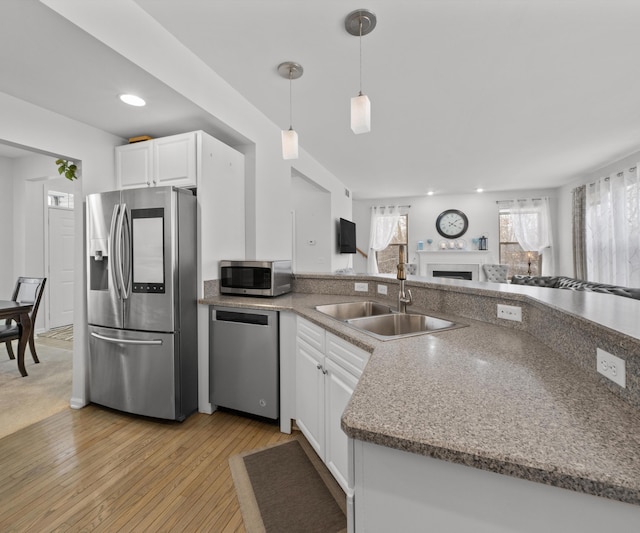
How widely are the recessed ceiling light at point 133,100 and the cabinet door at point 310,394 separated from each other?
1967 mm

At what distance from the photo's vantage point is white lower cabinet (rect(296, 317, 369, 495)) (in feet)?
4.65

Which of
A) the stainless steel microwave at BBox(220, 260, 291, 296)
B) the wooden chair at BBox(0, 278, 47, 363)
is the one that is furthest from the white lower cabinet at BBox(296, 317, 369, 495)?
the wooden chair at BBox(0, 278, 47, 363)

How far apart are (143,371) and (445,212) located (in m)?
7.04

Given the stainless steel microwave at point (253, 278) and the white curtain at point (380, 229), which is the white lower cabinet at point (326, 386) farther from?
the white curtain at point (380, 229)

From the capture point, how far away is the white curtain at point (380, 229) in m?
7.70

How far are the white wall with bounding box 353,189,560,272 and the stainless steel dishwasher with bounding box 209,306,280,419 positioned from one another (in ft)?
19.5

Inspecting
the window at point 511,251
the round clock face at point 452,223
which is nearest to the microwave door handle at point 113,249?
the round clock face at point 452,223

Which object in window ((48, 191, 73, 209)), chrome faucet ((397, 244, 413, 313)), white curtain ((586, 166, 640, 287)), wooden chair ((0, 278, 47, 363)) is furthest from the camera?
window ((48, 191, 73, 209))

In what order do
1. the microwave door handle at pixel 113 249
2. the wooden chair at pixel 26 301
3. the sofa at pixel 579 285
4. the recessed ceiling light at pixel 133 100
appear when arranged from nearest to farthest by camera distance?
the recessed ceiling light at pixel 133 100 < the microwave door handle at pixel 113 249 < the sofa at pixel 579 285 < the wooden chair at pixel 26 301

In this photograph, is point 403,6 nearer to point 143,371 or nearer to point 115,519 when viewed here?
point 143,371

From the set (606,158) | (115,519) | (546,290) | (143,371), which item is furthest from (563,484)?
(606,158)

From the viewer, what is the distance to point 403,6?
A: 1.78 metres

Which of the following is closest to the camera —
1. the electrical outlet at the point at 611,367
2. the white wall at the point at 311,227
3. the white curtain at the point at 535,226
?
the electrical outlet at the point at 611,367

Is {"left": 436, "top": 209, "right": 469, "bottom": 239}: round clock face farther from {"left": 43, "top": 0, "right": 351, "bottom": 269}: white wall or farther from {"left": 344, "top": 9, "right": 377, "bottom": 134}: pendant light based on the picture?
{"left": 344, "top": 9, "right": 377, "bottom": 134}: pendant light
